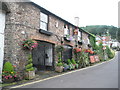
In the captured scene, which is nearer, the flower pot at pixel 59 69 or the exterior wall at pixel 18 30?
the exterior wall at pixel 18 30

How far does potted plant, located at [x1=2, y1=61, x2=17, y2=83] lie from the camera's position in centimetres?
777

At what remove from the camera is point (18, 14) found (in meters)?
9.20

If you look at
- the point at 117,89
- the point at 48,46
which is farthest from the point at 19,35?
the point at 117,89

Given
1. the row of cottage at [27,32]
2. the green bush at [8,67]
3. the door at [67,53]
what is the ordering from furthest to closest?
1. the door at [67,53]
2. the row of cottage at [27,32]
3. the green bush at [8,67]

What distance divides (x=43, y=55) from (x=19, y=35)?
16.3 ft

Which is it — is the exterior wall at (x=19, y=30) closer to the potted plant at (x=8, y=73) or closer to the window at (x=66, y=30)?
the potted plant at (x=8, y=73)

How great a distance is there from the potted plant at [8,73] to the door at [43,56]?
17.2 ft

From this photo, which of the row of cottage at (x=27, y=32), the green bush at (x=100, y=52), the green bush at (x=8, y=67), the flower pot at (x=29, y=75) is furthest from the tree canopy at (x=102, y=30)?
the green bush at (x=8, y=67)

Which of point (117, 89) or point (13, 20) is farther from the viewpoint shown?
point (13, 20)

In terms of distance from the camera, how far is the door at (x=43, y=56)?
521 inches

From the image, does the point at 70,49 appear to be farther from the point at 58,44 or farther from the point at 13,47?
the point at 13,47

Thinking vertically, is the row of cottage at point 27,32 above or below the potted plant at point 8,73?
above

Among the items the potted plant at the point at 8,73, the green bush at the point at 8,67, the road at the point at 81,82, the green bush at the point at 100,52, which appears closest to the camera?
the road at the point at 81,82

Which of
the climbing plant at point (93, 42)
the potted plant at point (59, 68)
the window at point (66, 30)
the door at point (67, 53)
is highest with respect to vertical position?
the window at point (66, 30)
